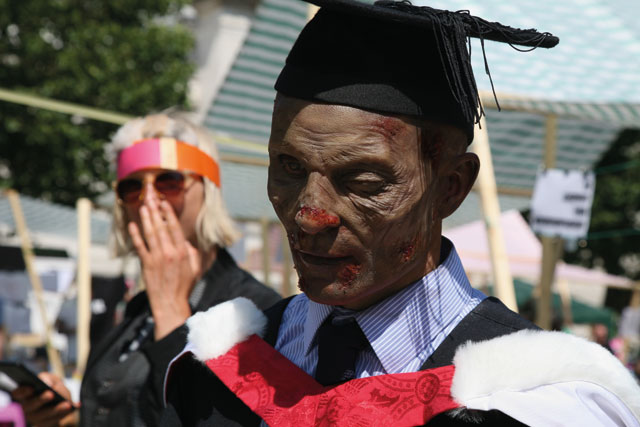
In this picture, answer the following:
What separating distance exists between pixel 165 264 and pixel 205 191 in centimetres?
37

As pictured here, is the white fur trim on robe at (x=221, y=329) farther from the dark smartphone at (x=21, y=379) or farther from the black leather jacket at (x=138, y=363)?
the dark smartphone at (x=21, y=379)

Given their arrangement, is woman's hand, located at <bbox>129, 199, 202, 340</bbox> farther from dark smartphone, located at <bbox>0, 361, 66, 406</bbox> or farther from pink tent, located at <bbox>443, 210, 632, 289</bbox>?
pink tent, located at <bbox>443, 210, 632, 289</bbox>

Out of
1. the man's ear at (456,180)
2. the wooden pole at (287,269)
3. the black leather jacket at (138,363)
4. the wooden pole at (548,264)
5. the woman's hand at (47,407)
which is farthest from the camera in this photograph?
the wooden pole at (287,269)

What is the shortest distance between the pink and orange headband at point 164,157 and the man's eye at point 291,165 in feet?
4.81

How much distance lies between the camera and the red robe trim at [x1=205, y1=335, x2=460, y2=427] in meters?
1.34

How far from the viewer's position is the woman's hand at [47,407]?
2.83m

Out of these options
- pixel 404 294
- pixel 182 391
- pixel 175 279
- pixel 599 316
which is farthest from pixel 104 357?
pixel 599 316

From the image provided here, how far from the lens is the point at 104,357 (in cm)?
282

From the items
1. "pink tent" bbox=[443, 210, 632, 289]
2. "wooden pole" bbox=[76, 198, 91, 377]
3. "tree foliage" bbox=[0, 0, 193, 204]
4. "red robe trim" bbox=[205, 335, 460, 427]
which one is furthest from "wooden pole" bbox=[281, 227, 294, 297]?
"tree foliage" bbox=[0, 0, 193, 204]

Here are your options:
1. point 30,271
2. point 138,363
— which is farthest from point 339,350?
point 30,271

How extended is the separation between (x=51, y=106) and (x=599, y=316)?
15744mm

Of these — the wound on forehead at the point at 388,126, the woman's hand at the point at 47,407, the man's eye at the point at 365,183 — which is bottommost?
the woman's hand at the point at 47,407

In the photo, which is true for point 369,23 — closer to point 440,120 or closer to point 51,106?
point 440,120

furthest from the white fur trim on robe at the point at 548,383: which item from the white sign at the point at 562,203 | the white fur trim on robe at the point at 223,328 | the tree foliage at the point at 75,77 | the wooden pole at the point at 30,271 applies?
the tree foliage at the point at 75,77
